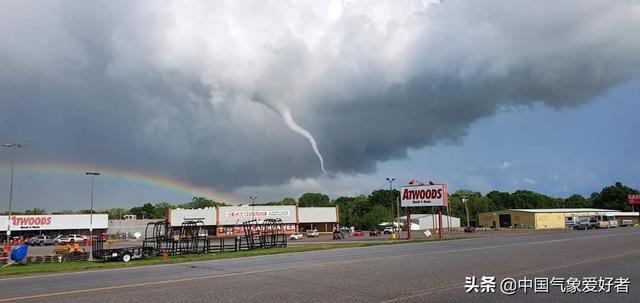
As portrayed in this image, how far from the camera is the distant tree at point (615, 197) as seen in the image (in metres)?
170

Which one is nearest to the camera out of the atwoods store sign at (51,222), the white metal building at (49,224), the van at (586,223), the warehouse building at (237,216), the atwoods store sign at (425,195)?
the atwoods store sign at (425,195)

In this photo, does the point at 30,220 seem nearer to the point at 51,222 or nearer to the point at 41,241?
the point at 51,222

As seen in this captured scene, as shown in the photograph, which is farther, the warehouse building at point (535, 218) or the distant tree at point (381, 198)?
the distant tree at point (381, 198)

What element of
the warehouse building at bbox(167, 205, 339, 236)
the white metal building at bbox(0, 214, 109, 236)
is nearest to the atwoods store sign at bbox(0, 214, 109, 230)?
the white metal building at bbox(0, 214, 109, 236)

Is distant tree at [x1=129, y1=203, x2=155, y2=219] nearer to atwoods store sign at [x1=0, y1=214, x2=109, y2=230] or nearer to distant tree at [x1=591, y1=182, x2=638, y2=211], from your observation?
atwoods store sign at [x1=0, y1=214, x2=109, y2=230]

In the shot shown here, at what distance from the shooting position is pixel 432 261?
864 inches

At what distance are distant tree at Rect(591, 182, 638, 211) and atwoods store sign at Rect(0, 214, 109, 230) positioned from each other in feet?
525

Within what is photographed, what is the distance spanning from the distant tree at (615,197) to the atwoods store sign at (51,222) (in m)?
160

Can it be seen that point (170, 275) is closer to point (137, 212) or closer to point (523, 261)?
point (523, 261)

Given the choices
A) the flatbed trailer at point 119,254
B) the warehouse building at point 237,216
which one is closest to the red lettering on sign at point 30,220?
the warehouse building at point 237,216

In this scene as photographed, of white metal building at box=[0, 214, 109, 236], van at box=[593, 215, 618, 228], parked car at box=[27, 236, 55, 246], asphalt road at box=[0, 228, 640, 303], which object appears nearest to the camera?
asphalt road at box=[0, 228, 640, 303]

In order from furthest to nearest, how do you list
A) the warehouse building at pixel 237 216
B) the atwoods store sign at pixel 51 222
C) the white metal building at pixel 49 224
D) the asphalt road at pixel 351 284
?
the warehouse building at pixel 237 216 → the white metal building at pixel 49 224 → the atwoods store sign at pixel 51 222 → the asphalt road at pixel 351 284

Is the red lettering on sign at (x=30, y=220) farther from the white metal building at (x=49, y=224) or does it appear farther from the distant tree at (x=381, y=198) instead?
the distant tree at (x=381, y=198)

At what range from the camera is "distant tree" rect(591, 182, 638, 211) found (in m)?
170
